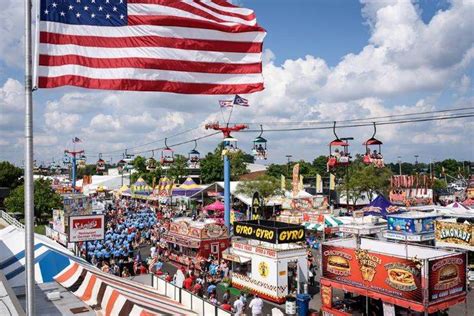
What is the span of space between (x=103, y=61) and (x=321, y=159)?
154m

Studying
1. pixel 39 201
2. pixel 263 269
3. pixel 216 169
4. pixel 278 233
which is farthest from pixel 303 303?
pixel 216 169

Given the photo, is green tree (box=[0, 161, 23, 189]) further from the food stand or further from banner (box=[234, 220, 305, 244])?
banner (box=[234, 220, 305, 244])

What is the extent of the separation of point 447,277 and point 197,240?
1482 cm

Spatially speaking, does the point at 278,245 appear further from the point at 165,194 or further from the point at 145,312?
the point at 165,194

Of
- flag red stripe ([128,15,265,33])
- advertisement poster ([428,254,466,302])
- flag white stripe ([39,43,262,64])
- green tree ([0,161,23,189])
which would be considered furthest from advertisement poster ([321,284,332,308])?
green tree ([0,161,23,189])

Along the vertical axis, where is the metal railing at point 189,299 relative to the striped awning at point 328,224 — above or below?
below

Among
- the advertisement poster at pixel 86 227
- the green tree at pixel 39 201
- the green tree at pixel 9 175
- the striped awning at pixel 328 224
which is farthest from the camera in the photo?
the green tree at pixel 9 175

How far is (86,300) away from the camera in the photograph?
10.9 metres

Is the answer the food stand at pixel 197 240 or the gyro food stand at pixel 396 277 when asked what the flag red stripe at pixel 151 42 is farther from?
the food stand at pixel 197 240

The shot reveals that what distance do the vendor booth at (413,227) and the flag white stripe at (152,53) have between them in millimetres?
21222

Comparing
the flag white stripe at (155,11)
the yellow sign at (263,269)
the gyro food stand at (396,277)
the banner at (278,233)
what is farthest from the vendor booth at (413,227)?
the flag white stripe at (155,11)

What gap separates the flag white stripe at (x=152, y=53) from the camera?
6.82m

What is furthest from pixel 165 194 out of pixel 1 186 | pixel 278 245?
pixel 278 245

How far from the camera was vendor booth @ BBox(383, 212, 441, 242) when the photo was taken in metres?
26.4
